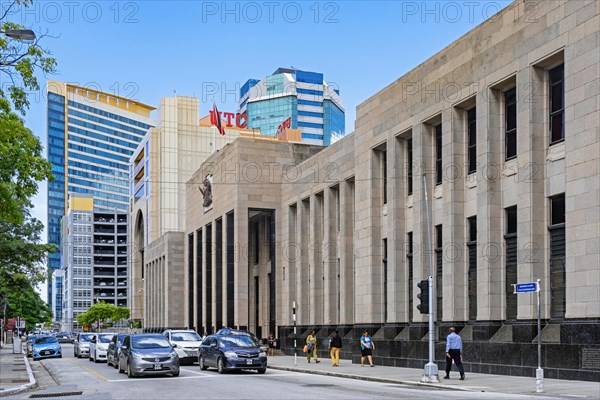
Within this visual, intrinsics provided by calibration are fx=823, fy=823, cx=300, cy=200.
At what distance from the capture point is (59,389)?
75.9 feet

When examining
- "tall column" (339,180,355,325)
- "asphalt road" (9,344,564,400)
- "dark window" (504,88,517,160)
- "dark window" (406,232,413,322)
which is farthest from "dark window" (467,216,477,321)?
"tall column" (339,180,355,325)

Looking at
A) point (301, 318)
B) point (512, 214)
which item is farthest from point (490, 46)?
point (301, 318)

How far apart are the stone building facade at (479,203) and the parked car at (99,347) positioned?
466 inches

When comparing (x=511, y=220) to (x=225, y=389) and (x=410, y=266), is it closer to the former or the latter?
(x=410, y=266)

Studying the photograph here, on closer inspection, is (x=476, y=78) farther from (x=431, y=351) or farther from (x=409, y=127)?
(x=431, y=351)

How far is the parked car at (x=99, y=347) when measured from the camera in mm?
41656

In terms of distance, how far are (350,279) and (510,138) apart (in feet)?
55.7

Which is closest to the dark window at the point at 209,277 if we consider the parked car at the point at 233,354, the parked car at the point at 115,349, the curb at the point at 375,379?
the parked car at the point at 115,349

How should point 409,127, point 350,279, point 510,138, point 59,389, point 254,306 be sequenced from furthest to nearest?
1. point 254,306
2. point 350,279
3. point 409,127
4. point 510,138
5. point 59,389

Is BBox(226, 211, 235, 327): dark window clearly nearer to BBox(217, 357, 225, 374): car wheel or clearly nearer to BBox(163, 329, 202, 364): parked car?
BBox(163, 329, 202, 364): parked car

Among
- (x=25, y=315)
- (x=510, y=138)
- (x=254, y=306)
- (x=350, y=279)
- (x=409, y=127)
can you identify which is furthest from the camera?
(x=25, y=315)

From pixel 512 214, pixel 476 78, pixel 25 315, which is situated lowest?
pixel 25 315

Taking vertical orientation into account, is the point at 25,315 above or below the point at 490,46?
below

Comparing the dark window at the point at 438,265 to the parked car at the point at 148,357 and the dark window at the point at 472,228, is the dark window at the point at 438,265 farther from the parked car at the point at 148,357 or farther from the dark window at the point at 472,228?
the parked car at the point at 148,357
